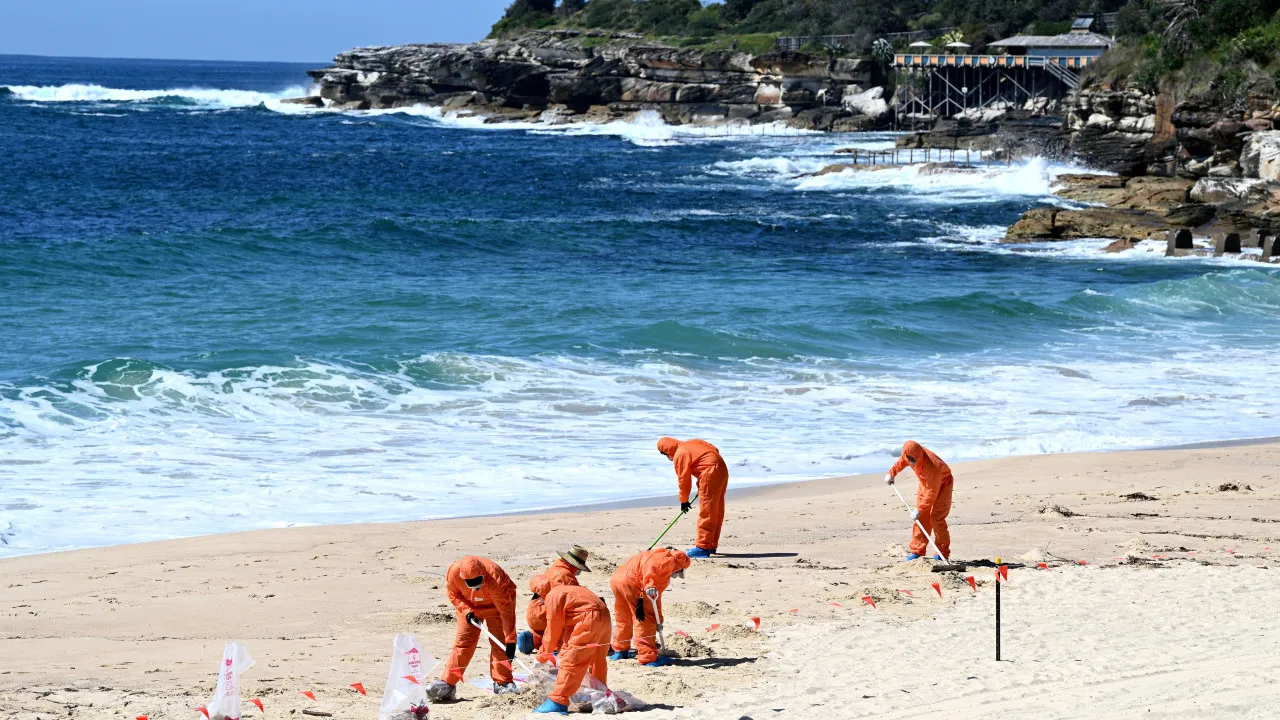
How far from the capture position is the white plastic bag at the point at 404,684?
7520 millimetres

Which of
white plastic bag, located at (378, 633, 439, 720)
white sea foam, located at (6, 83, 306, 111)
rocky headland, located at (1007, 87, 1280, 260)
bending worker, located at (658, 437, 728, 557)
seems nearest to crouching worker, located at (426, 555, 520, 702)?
white plastic bag, located at (378, 633, 439, 720)

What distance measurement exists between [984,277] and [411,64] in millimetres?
76404

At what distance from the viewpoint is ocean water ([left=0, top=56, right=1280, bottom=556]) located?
48.6 feet

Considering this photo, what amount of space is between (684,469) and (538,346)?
10.1 meters

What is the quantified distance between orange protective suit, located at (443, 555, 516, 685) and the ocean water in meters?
5.02

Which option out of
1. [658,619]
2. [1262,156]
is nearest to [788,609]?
[658,619]

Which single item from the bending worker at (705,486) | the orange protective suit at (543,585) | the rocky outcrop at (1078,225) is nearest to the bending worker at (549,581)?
the orange protective suit at (543,585)

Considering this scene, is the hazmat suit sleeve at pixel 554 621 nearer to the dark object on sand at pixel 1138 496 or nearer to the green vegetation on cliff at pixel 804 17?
the dark object on sand at pixel 1138 496

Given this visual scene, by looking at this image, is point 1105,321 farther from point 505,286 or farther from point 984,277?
point 505,286

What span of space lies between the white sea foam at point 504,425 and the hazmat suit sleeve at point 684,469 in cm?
256

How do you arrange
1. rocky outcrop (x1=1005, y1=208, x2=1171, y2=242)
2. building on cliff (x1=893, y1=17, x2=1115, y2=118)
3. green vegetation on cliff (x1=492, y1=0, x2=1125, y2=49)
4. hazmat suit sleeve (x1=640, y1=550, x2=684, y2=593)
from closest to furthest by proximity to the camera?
hazmat suit sleeve (x1=640, y1=550, x2=684, y2=593) < rocky outcrop (x1=1005, y1=208, x2=1171, y2=242) < building on cliff (x1=893, y1=17, x2=1115, y2=118) < green vegetation on cliff (x1=492, y1=0, x2=1125, y2=49)

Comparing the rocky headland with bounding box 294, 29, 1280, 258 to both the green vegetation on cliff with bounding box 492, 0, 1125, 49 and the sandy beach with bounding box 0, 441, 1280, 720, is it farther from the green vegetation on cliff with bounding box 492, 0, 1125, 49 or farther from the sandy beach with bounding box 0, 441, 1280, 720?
the sandy beach with bounding box 0, 441, 1280, 720

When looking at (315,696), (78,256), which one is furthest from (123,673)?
(78,256)

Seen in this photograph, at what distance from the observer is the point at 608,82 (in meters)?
87.5
